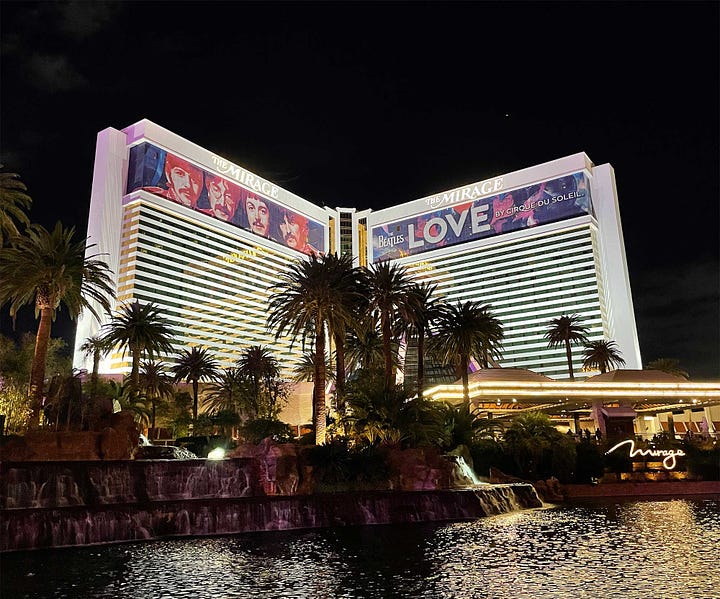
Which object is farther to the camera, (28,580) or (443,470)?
(443,470)

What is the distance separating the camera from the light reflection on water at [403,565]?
42.4ft

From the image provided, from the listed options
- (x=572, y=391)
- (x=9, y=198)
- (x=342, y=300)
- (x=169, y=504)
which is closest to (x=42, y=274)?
(x=9, y=198)

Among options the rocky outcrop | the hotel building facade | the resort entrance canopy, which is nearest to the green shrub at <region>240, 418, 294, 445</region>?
the resort entrance canopy

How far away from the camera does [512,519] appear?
2605 centimetres

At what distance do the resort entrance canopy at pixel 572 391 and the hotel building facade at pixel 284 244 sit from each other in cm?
6290

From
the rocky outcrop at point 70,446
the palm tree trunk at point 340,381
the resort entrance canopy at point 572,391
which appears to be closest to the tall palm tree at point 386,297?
the palm tree trunk at point 340,381

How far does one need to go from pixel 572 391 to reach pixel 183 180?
9894 cm

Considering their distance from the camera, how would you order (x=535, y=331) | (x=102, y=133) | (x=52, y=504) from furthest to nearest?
(x=535, y=331) → (x=102, y=133) → (x=52, y=504)

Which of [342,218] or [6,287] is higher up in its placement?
[342,218]

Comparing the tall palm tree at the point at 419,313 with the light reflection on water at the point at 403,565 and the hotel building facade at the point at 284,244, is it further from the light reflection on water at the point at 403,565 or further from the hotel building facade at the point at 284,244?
the hotel building facade at the point at 284,244

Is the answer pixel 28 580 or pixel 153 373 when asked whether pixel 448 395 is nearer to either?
pixel 153 373

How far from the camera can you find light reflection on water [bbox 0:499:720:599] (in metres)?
12.9

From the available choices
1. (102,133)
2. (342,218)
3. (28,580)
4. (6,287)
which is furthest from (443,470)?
(342,218)

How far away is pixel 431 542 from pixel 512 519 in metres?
7.91
